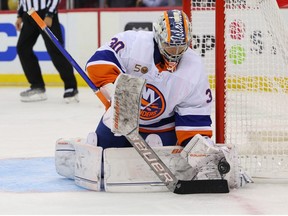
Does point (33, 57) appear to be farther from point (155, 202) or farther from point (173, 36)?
point (155, 202)

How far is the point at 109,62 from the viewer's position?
3.67 m

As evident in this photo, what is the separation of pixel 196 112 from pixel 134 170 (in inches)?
13.7

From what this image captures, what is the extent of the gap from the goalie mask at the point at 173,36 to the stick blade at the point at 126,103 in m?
0.22

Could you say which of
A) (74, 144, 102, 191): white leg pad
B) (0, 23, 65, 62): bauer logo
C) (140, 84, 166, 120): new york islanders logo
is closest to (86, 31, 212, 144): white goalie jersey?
(140, 84, 166, 120): new york islanders logo

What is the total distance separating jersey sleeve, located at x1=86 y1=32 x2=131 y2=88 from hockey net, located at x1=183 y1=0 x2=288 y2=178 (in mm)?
441

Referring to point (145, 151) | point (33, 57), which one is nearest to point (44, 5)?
point (33, 57)

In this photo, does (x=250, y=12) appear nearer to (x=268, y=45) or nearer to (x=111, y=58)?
(x=268, y=45)

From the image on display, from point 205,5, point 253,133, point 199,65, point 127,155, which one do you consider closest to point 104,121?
point 127,155

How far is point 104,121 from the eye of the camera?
11.8 feet

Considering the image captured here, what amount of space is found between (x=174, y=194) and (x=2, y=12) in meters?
5.31

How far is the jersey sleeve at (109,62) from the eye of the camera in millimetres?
3668

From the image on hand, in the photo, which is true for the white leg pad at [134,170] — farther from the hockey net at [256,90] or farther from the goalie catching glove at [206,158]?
the hockey net at [256,90]

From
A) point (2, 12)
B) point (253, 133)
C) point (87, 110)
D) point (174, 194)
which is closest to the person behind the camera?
point (174, 194)

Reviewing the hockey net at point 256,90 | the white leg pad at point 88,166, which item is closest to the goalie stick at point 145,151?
the white leg pad at point 88,166
